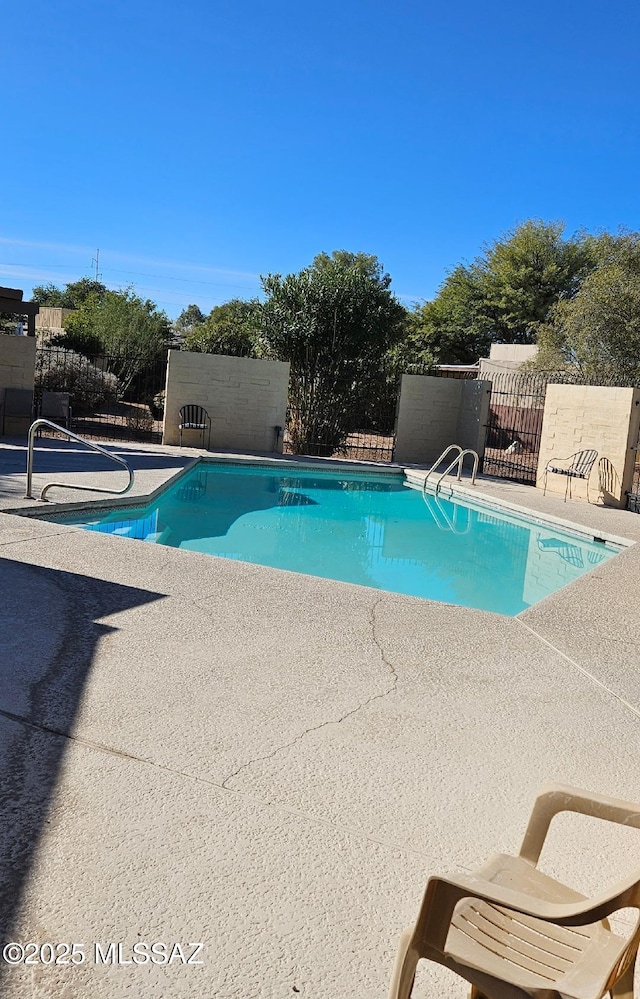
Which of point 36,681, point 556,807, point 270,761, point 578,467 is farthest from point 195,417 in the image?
point 556,807

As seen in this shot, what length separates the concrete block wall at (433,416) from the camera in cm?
1772

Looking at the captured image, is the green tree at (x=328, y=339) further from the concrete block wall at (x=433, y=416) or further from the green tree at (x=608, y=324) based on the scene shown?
the green tree at (x=608, y=324)

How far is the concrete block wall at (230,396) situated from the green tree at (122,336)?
521 centimetres

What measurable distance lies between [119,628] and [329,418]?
13.7 m

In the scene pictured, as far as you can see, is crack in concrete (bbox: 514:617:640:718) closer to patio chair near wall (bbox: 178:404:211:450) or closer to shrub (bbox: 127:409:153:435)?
patio chair near wall (bbox: 178:404:211:450)

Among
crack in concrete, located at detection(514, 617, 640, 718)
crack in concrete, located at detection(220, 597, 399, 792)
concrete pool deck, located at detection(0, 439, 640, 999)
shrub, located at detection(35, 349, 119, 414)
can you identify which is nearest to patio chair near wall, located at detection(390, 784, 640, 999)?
concrete pool deck, located at detection(0, 439, 640, 999)

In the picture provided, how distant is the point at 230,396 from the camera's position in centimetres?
1706

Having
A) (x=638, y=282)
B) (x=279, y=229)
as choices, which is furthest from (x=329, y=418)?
(x=279, y=229)

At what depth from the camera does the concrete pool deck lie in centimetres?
221

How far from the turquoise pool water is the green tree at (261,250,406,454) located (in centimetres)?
344

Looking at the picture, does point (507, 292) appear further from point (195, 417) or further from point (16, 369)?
point (16, 369)

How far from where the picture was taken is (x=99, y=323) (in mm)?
23562

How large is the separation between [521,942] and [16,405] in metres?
15.5

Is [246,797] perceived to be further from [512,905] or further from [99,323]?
[99,323]
